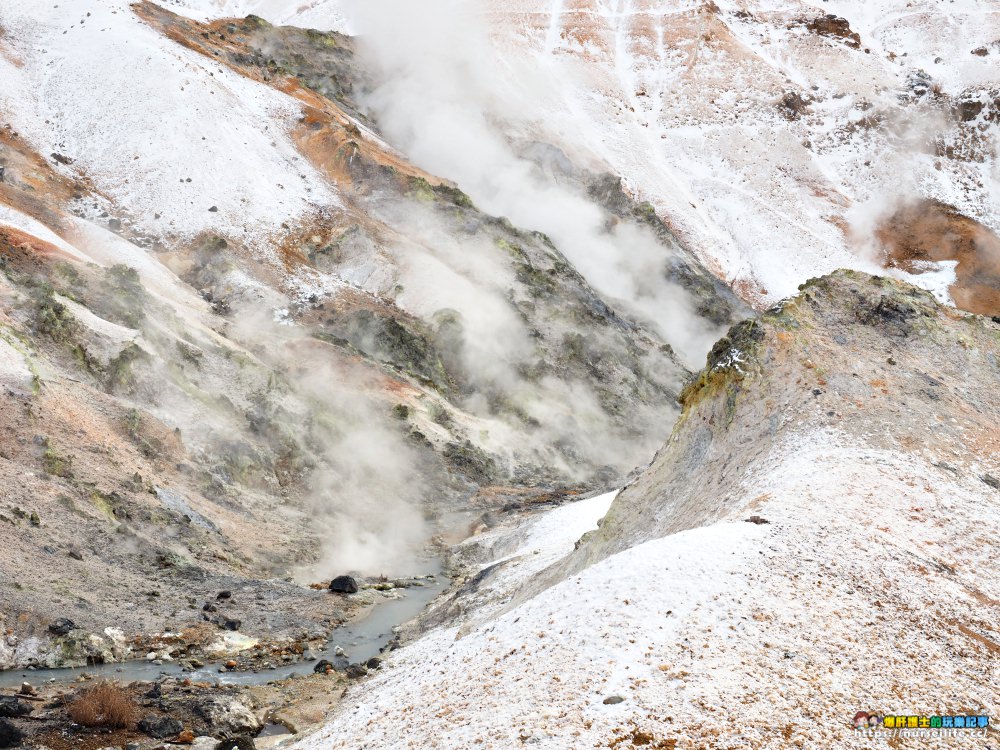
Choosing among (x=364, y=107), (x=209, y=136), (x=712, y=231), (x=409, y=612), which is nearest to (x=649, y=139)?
(x=712, y=231)

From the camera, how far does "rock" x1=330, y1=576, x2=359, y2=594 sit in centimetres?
2845

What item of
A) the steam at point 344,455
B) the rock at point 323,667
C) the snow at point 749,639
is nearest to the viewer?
the snow at point 749,639

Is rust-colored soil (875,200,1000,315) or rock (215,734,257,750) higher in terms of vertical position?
rust-colored soil (875,200,1000,315)

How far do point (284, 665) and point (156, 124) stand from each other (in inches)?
1709

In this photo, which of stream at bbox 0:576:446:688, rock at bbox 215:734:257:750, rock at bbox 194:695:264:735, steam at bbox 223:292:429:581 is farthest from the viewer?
steam at bbox 223:292:429:581

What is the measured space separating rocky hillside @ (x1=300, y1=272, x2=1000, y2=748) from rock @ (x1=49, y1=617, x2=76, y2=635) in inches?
315

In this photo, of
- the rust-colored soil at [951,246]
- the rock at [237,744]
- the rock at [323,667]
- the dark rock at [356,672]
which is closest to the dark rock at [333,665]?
the rock at [323,667]

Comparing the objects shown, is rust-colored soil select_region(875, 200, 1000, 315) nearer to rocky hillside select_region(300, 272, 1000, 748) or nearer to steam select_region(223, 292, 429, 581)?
steam select_region(223, 292, 429, 581)

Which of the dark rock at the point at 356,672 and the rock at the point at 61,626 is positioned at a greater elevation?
the dark rock at the point at 356,672

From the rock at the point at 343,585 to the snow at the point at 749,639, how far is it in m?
11.8

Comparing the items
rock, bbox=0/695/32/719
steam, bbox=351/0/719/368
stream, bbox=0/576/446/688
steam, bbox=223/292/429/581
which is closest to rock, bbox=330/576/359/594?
stream, bbox=0/576/446/688

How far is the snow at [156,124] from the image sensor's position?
167 feet

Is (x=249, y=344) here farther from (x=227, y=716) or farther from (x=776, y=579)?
(x=776, y=579)

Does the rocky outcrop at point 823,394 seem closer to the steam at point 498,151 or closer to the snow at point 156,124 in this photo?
the snow at point 156,124
